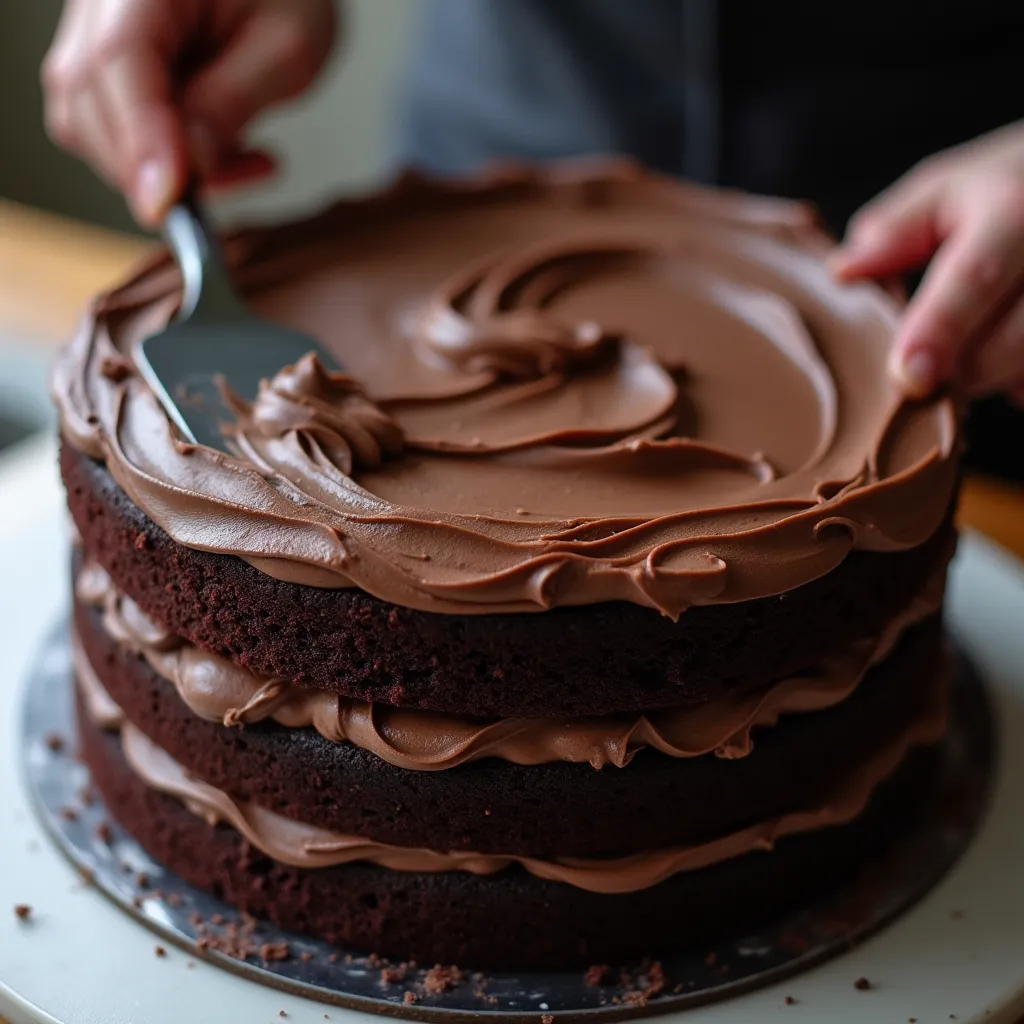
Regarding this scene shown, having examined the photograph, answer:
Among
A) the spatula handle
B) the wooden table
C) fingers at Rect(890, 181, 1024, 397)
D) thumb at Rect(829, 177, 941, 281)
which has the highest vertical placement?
the spatula handle

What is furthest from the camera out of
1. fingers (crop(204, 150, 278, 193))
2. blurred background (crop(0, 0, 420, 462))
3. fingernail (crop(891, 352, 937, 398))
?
blurred background (crop(0, 0, 420, 462))

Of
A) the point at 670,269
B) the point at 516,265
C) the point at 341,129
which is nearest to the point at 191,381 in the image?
Result: the point at 516,265

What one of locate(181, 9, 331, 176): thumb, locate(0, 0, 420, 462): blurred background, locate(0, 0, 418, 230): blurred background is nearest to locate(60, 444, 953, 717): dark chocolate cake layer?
locate(181, 9, 331, 176): thumb

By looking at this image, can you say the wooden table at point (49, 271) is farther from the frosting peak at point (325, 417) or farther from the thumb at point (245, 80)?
the frosting peak at point (325, 417)

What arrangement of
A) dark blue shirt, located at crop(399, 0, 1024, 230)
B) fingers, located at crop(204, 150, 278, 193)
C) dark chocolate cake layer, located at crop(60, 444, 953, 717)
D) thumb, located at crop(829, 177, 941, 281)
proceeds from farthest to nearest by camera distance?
dark blue shirt, located at crop(399, 0, 1024, 230) → fingers, located at crop(204, 150, 278, 193) → thumb, located at crop(829, 177, 941, 281) → dark chocolate cake layer, located at crop(60, 444, 953, 717)

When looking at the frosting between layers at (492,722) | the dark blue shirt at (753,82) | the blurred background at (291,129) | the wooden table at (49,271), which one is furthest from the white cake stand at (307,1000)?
the blurred background at (291,129)

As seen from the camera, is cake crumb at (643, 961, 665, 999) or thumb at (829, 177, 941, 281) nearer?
cake crumb at (643, 961, 665, 999)

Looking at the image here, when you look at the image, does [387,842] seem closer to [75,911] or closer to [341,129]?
[75,911]

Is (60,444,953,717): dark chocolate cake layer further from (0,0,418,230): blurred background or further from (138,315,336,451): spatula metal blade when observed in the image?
(0,0,418,230): blurred background
